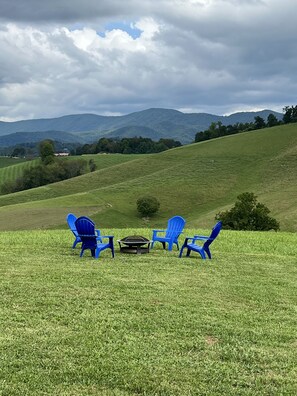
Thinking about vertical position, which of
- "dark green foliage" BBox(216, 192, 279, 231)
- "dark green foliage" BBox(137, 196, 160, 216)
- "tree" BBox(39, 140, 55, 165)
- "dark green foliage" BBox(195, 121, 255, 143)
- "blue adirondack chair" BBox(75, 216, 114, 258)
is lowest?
"dark green foliage" BBox(137, 196, 160, 216)

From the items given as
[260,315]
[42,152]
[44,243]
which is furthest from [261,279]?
[42,152]

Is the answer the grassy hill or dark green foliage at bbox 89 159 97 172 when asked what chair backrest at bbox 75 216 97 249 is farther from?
dark green foliage at bbox 89 159 97 172

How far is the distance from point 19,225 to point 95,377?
41.3 meters

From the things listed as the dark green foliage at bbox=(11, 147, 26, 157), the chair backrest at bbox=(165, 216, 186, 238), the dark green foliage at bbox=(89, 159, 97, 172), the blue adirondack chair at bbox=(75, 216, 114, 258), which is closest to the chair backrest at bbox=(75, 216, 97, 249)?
the blue adirondack chair at bbox=(75, 216, 114, 258)

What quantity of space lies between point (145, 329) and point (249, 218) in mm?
29950

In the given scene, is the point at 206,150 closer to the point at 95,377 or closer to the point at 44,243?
the point at 44,243

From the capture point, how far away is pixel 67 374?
460cm

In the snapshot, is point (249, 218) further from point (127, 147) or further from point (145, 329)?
point (127, 147)

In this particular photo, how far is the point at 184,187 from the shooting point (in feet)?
210

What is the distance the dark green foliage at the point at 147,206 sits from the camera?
55062 millimetres

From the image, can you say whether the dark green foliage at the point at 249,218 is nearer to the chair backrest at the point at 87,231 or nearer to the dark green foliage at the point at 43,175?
the chair backrest at the point at 87,231

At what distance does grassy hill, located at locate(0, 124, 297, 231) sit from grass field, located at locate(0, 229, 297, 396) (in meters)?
31.6

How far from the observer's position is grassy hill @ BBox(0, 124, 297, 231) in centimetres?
5028

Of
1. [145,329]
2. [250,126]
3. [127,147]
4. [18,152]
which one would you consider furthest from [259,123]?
[145,329]
